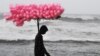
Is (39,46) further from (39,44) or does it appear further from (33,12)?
(33,12)

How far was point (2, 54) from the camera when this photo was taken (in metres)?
16.9

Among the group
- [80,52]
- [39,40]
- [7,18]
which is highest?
[7,18]

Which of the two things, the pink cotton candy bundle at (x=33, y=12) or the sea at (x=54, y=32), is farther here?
the sea at (x=54, y=32)

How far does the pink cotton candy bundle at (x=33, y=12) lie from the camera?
23.3 ft

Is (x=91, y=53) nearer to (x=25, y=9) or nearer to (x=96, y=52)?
(x=96, y=52)

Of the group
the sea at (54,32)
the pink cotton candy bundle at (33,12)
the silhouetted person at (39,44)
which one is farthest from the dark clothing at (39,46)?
the sea at (54,32)

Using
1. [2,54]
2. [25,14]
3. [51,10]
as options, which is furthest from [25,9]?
[2,54]

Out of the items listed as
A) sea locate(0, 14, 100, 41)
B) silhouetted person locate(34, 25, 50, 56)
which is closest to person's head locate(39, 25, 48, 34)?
silhouetted person locate(34, 25, 50, 56)

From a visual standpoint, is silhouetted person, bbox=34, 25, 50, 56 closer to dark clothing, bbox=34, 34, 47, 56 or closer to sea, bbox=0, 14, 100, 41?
dark clothing, bbox=34, 34, 47, 56

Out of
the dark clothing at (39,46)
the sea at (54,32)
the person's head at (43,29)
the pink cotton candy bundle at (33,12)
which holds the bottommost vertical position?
the sea at (54,32)

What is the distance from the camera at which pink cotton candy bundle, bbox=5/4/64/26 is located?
23.3 ft

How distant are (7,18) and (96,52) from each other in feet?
36.6

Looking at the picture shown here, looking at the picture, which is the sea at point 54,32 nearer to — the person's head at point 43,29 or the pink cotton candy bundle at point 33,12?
the person's head at point 43,29

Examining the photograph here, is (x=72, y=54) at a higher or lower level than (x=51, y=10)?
lower
